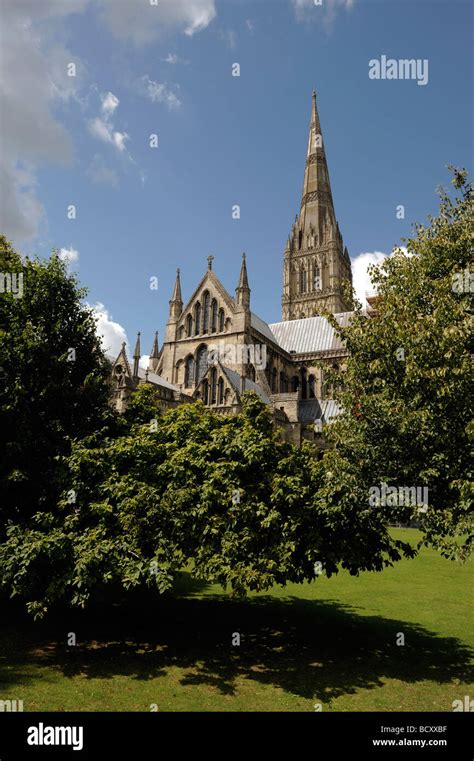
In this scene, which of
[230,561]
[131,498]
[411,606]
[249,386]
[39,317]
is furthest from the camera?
[249,386]

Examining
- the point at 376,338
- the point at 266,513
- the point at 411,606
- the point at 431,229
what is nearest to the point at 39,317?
the point at 266,513

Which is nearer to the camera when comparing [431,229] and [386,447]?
[386,447]

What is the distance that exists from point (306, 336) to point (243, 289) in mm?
14470

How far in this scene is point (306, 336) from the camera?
195 ft

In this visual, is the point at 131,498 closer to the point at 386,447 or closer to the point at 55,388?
the point at 55,388

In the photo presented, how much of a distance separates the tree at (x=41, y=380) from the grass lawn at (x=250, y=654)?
12.7ft

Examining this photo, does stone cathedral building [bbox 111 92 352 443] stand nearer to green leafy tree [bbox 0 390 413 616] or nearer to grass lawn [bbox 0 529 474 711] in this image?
grass lawn [bbox 0 529 474 711]

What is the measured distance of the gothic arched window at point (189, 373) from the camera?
160 ft

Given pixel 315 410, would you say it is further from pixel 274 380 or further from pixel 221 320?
pixel 221 320

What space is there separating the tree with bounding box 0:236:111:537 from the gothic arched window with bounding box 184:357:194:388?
32.7 m

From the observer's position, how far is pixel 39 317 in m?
14.1

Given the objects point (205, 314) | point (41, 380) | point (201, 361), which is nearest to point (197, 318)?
point (205, 314)

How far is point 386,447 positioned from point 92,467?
707cm

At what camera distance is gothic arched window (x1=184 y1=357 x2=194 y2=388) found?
1916 inches
